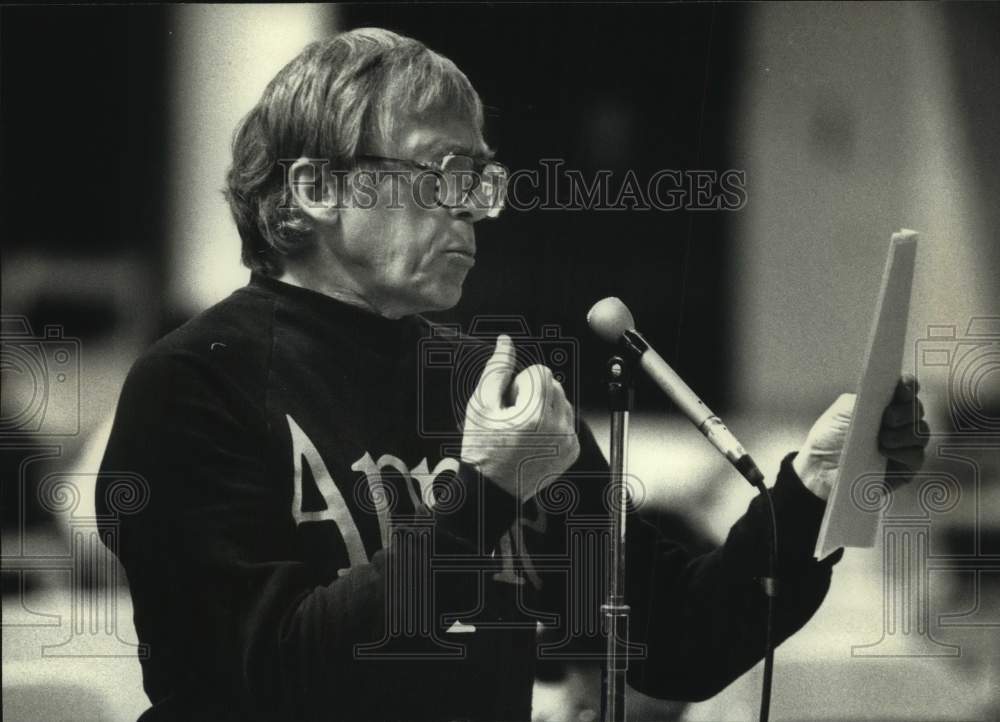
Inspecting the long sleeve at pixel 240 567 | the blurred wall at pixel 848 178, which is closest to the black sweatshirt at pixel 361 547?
the long sleeve at pixel 240 567

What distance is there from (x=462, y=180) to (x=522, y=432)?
62cm

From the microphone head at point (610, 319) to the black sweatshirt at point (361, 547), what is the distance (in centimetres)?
25

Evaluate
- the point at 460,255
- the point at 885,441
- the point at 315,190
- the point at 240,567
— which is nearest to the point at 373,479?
the point at 240,567

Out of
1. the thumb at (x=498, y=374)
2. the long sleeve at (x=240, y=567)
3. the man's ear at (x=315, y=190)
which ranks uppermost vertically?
the man's ear at (x=315, y=190)

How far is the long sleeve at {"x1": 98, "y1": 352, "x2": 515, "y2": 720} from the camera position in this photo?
2809mm

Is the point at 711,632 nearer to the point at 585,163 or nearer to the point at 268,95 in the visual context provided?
the point at 585,163

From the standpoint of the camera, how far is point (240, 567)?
281 cm

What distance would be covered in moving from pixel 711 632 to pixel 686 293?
80cm

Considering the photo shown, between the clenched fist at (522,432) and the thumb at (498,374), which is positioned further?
the thumb at (498,374)

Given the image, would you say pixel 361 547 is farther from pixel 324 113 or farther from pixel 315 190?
pixel 324 113

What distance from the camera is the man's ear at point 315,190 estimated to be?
2.97m

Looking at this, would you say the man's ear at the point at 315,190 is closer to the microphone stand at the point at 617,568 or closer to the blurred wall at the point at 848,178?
the microphone stand at the point at 617,568

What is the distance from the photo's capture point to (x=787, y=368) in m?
3.09

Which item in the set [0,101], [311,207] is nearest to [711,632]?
[311,207]
